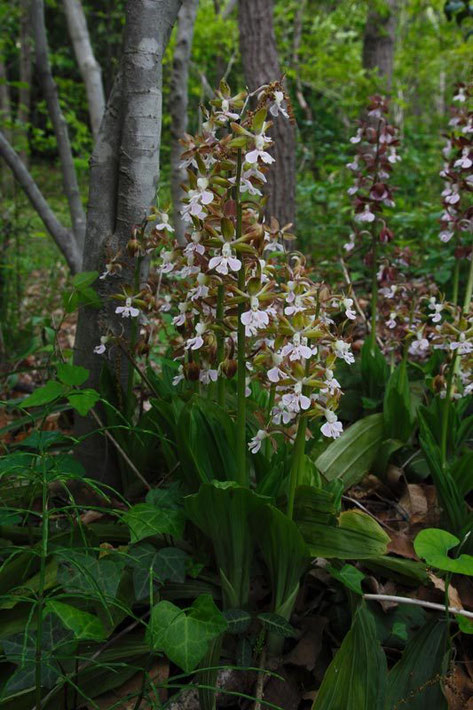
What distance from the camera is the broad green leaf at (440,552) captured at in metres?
1.31

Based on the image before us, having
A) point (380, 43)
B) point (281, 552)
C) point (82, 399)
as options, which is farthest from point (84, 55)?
point (380, 43)

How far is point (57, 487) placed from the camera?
6.98 feet

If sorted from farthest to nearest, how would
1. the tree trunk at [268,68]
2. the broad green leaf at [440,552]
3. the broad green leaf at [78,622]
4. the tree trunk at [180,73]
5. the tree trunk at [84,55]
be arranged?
the tree trunk at [268,68] < the tree trunk at [84,55] < the tree trunk at [180,73] < the broad green leaf at [440,552] < the broad green leaf at [78,622]

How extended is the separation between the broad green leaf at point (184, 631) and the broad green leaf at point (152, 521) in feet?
0.65

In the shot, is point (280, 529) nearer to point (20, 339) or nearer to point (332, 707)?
point (332, 707)

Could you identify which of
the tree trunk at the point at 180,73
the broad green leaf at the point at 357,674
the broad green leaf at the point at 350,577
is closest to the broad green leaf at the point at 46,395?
the broad green leaf at the point at 350,577

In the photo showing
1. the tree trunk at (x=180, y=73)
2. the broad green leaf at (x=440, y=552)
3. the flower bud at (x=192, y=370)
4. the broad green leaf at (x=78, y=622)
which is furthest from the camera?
the tree trunk at (x=180, y=73)

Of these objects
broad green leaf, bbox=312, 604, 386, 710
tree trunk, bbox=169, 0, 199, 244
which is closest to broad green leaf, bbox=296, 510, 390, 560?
broad green leaf, bbox=312, 604, 386, 710

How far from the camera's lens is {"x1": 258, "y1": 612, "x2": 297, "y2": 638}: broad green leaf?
4.71 feet

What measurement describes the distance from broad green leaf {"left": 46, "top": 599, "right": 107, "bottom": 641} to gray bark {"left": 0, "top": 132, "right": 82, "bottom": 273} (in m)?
2.16

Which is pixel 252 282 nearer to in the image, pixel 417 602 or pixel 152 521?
pixel 152 521

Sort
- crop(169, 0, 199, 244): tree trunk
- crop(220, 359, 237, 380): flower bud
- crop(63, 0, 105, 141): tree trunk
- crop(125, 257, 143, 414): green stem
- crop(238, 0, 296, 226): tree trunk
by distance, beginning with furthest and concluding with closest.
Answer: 1. crop(238, 0, 296, 226): tree trunk
2. crop(63, 0, 105, 141): tree trunk
3. crop(169, 0, 199, 244): tree trunk
4. crop(125, 257, 143, 414): green stem
5. crop(220, 359, 237, 380): flower bud

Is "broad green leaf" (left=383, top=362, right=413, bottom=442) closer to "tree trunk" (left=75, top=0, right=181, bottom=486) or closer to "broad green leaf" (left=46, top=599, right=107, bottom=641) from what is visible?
"tree trunk" (left=75, top=0, right=181, bottom=486)

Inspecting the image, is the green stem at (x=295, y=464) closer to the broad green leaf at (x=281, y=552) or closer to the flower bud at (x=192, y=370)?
the broad green leaf at (x=281, y=552)
